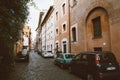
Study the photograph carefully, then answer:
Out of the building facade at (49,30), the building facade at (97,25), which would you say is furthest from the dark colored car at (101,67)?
the building facade at (49,30)

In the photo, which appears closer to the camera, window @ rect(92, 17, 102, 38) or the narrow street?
the narrow street

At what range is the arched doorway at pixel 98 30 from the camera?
1175 cm

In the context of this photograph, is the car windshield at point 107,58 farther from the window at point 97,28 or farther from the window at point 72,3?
the window at point 72,3

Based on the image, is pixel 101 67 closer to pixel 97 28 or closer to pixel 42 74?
pixel 42 74

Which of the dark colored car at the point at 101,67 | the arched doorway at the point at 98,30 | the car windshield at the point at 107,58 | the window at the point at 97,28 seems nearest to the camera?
the dark colored car at the point at 101,67

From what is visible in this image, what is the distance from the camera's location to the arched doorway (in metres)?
11.7

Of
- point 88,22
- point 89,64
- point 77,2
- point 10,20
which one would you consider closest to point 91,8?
point 88,22

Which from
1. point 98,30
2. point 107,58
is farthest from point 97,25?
point 107,58

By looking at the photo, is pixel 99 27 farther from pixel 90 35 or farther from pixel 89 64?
pixel 89 64

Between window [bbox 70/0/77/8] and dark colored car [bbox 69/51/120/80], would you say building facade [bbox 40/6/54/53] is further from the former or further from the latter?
dark colored car [bbox 69/51/120/80]

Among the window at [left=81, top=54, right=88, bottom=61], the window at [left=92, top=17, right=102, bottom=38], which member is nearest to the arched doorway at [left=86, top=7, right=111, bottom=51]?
the window at [left=92, top=17, right=102, bottom=38]

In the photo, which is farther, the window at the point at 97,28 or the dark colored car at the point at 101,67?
the window at the point at 97,28

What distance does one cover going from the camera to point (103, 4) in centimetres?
1188

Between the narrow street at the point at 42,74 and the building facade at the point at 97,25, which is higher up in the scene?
the building facade at the point at 97,25
